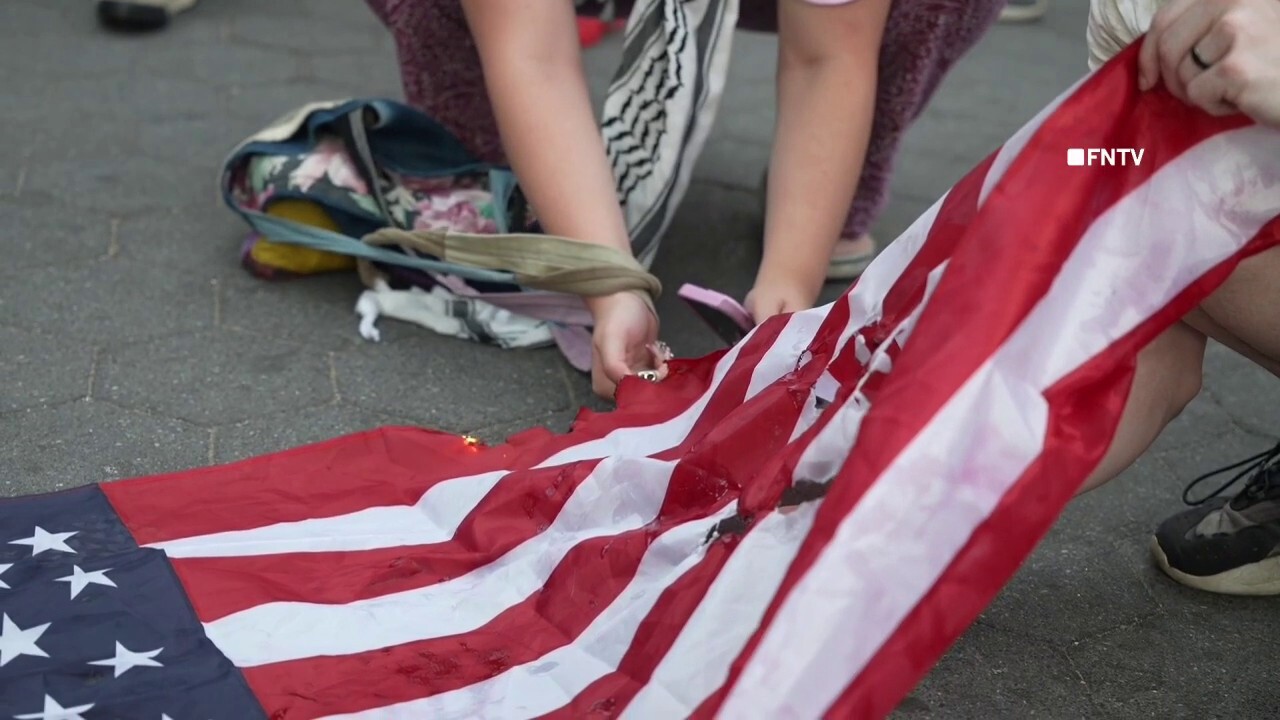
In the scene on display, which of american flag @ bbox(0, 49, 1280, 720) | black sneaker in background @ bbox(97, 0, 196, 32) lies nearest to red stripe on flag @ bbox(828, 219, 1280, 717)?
american flag @ bbox(0, 49, 1280, 720)

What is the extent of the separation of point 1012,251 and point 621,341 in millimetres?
582

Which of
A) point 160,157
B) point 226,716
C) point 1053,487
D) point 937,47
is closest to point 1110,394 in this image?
point 1053,487

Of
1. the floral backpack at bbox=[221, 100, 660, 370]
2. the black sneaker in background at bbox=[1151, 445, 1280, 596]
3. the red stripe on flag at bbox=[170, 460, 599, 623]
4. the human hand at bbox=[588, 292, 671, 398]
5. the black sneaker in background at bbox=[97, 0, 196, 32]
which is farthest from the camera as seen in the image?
the black sneaker in background at bbox=[97, 0, 196, 32]

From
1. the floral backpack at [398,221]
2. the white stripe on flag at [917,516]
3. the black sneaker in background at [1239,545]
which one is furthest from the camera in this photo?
the floral backpack at [398,221]

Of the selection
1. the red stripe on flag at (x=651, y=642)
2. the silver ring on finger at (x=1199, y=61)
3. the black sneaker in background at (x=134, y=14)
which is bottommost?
the black sneaker in background at (x=134, y=14)

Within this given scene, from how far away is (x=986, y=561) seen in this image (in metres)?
0.80

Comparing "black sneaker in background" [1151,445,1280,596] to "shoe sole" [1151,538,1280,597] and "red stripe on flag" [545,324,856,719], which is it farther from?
"red stripe on flag" [545,324,856,719]

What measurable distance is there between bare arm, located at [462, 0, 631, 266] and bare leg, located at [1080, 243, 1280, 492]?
0.64m

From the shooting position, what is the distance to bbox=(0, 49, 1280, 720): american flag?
792 millimetres

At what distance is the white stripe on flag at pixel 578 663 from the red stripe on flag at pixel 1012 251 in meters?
0.16

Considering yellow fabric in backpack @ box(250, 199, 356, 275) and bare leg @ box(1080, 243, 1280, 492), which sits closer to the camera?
bare leg @ box(1080, 243, 1280, 492)

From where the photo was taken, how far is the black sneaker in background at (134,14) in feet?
8.29

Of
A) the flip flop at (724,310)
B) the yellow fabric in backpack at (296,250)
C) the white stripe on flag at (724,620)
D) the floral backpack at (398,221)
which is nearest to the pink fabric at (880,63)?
the floral backpack at (398,221)

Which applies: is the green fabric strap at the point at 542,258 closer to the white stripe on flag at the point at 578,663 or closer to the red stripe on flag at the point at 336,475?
the red stripe on flag at the point at 336,475
